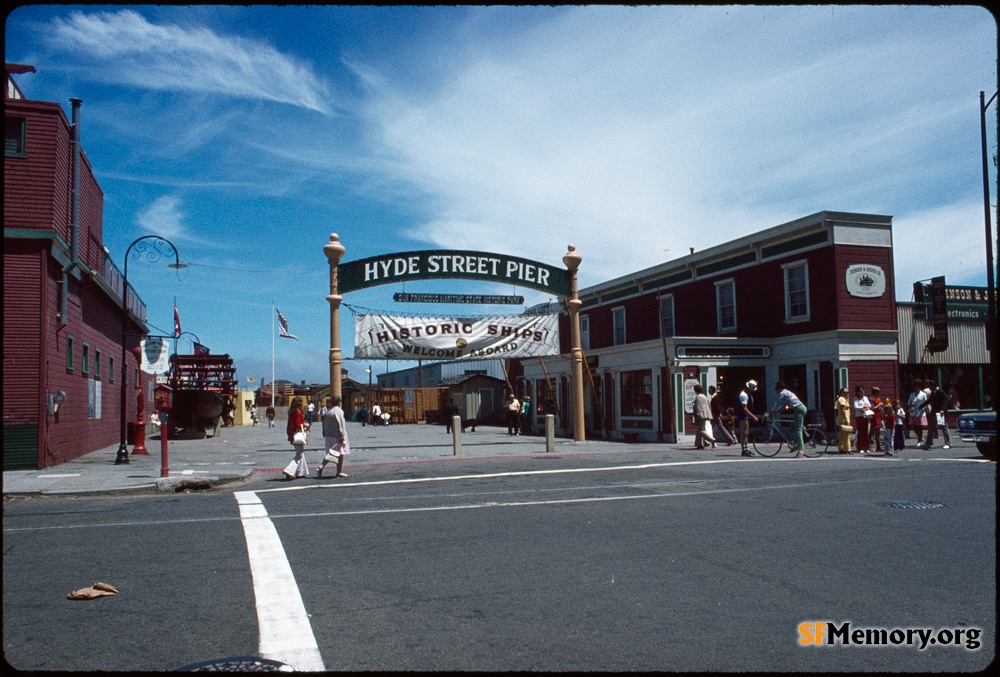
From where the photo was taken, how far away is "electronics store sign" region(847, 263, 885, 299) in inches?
981

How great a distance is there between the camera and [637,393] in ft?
92.0

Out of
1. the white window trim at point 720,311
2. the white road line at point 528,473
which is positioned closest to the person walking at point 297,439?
the white road line at point 528,473

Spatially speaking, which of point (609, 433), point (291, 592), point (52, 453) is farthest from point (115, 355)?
point (291, 592)

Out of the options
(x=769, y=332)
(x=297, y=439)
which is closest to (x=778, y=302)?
(x=769, y=332)

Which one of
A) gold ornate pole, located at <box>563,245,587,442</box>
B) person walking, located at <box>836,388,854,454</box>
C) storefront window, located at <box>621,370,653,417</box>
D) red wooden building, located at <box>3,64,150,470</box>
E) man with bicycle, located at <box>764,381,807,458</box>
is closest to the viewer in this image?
red wooden building, located at <box>3,64,150,470</box>

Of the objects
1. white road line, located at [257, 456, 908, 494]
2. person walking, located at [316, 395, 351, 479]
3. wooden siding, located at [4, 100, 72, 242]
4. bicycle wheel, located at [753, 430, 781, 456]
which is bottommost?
white road line, located at [257, 456, 908, 494]

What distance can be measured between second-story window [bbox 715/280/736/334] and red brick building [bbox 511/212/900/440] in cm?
4

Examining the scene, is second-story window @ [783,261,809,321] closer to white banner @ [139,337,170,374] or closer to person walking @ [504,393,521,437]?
person walking @ [504,393,521,437]

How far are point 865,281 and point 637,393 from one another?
8.32 metres

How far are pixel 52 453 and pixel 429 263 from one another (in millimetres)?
10972

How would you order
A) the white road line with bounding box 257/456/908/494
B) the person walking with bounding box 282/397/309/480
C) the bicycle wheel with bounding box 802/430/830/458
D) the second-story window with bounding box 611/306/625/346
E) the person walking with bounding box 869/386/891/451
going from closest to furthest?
1. the white road line with bounding box 257/456/908/494
2. the person walking with bounding box 282/397/309/480
3. the bicycle wheel with bounding box 802/430/830/458
4. the person walking with bounding box 869/386/891/451
5. the second-story window with bounding box 611/306/625/346

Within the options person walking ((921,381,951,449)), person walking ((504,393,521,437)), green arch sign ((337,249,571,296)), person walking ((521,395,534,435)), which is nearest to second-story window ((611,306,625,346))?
person walking ((521,395,534,435))

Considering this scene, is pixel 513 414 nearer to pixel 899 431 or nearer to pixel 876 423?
pixel 876 423

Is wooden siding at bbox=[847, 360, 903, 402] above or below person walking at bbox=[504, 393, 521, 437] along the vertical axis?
above
